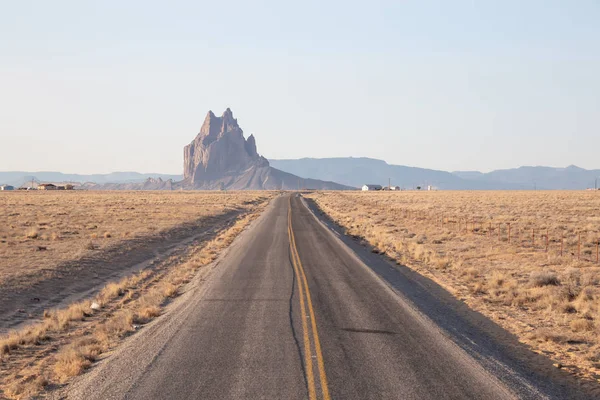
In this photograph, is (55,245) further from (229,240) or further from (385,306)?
(385,306)

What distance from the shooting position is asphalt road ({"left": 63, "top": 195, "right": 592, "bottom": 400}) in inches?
371

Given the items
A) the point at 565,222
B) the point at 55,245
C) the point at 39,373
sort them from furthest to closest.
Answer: the point at 565,222
the point at 55,245
the point at 39,373

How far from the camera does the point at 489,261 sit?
997 inches

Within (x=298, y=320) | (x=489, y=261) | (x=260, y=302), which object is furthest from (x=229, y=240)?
(x=298, y=320)

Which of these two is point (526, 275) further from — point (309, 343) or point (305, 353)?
point (305, 353)

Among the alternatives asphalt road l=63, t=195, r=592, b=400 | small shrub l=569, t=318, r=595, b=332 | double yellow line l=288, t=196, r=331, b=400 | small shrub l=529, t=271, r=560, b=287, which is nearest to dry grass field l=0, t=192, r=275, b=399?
asphalt road l=63, t=195, r=592, b=400

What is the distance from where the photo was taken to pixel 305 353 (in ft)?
37.2

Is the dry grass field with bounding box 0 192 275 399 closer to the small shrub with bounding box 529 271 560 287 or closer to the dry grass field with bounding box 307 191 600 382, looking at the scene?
the dry grass field with bounding box 307 191 600 382

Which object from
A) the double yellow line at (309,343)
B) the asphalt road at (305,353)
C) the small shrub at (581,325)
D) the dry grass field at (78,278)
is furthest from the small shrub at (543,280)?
the dry grass field at (78,278)

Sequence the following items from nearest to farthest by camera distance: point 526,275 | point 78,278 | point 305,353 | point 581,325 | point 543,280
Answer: point 305,353 → point 581,325 → point 543,280 → point 526,275 → point 78,278

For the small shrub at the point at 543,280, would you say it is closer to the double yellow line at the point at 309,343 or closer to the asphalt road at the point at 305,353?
the asphalt road at the point at 305,353

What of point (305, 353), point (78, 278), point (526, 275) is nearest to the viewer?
point (305, 353)

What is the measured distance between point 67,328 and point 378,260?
52.0 feet

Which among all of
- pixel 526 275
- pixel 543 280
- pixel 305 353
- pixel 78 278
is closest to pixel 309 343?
pixel 305 353
